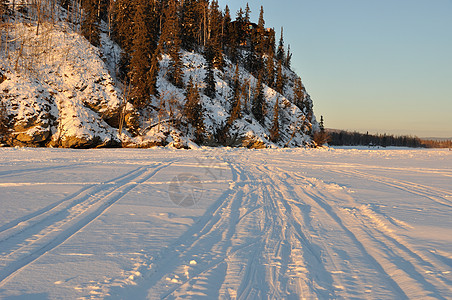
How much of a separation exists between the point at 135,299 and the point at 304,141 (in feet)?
245

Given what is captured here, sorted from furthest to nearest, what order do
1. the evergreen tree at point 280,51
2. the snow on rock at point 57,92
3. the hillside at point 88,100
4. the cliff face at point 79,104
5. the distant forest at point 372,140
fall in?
the distant forest at point 372,140, the evergreen tree at point 280,51, the hillside at point 88,100, the cliff face at point 79,104, the snow on rock at point 57,92

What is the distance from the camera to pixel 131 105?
39.3 m

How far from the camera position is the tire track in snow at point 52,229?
11.9 ft

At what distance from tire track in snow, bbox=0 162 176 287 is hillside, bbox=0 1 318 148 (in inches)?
1110

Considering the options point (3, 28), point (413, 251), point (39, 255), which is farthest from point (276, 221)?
point (3, 28)

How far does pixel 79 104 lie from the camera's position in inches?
1371

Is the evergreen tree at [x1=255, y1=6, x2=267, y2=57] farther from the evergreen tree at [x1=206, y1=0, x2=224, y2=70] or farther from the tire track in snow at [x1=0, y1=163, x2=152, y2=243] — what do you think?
the tire track in snow at [x1=0, y1=163, x2=152, y2=243]

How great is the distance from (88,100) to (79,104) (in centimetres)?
188

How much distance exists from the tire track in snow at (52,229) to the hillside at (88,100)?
28.2 metres

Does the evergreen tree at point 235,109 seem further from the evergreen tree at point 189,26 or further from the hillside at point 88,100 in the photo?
the evergreen tree at point 189,26

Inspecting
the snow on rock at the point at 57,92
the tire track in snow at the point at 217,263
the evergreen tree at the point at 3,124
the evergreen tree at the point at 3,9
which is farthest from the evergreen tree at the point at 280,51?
the tire track in snow at the point at 217,263

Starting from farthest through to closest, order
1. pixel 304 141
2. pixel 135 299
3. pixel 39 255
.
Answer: pixel 304 141, pixel 39 255, pixel 135 299

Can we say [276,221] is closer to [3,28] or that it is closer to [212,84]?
[3,28]

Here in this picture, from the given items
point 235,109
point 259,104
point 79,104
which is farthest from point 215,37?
point 79,104
